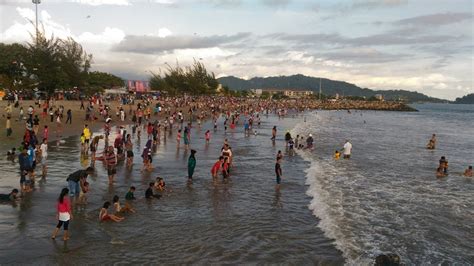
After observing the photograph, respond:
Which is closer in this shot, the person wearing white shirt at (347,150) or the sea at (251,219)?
the sea at (251,219)

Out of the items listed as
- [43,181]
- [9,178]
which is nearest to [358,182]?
[43,181]

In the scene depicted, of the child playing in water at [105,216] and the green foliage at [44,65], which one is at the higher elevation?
the green foliage at [44,65]

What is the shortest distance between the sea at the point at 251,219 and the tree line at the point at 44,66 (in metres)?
27.7

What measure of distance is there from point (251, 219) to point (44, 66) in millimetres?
39982

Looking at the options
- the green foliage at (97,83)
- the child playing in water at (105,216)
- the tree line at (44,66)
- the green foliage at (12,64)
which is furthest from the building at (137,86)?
the child playing in water at (105,216)

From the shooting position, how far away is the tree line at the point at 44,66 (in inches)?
1774

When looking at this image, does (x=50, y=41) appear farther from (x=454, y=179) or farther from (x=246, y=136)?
(x=454, y=179)

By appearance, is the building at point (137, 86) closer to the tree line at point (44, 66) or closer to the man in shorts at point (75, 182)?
the tree line at point (44, 66)

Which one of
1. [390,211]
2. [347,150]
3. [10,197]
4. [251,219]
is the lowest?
[390,211]

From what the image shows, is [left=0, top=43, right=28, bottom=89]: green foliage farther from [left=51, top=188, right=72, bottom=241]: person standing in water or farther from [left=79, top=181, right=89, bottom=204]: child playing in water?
[left=51, top=188, right=72, bottom=241]: person standing in water

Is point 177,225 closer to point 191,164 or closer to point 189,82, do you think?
point 191,164

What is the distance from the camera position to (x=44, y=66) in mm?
44969

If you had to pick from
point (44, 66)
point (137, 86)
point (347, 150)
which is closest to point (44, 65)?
point (44, 66)

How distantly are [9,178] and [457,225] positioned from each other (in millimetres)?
15027
